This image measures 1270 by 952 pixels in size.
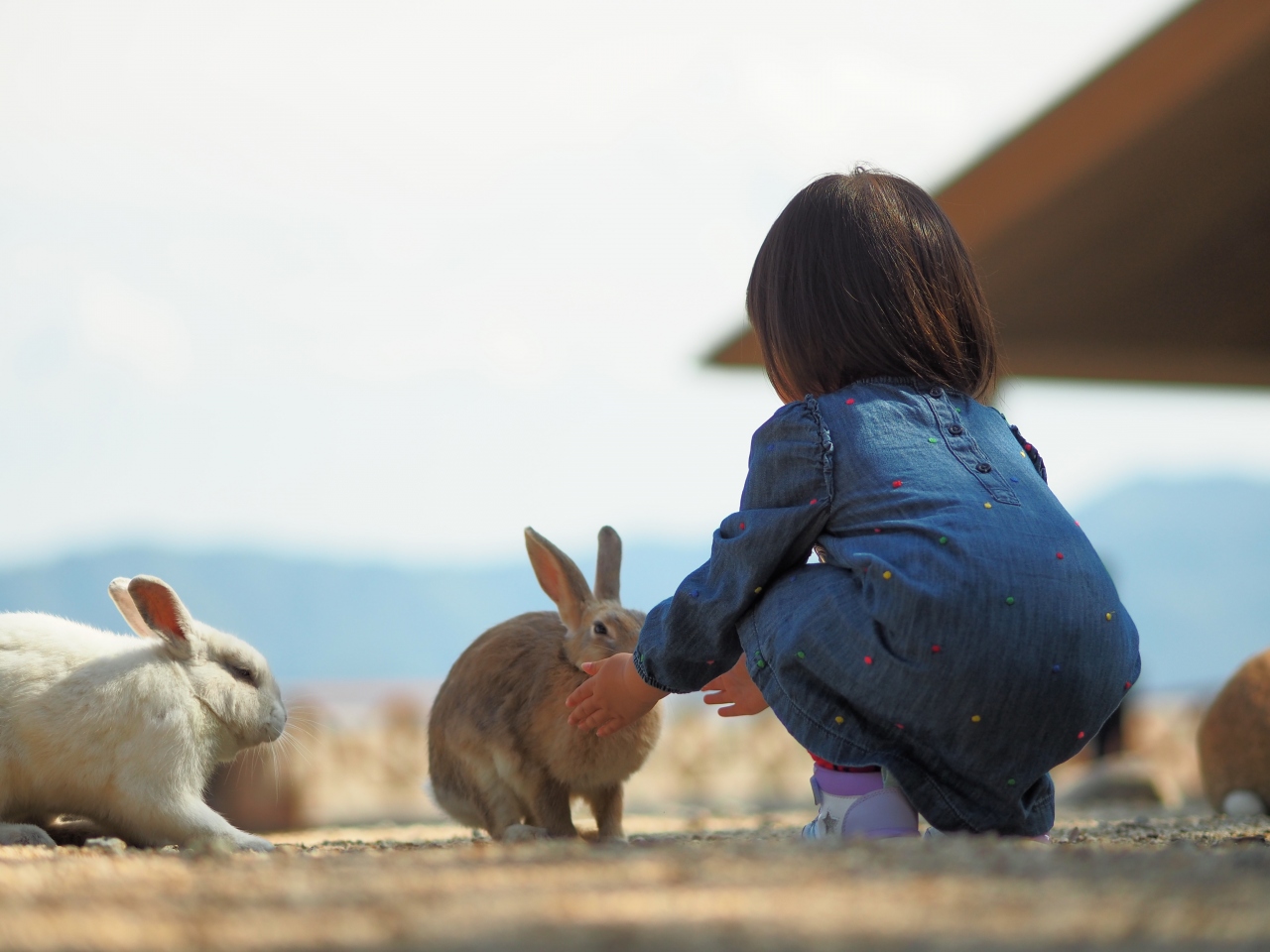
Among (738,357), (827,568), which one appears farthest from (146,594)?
(738,357)

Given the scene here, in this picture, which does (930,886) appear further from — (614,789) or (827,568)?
(614,789)

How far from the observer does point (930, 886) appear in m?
1.39

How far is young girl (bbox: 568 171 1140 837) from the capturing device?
2.19 m

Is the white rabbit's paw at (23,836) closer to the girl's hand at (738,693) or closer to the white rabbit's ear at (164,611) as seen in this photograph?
the white rabbit's ear at (164,611)

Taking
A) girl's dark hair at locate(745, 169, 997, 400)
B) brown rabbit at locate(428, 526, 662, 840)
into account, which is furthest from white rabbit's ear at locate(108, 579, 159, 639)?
girl's dark hair at locate(745, 169, 997, 400)

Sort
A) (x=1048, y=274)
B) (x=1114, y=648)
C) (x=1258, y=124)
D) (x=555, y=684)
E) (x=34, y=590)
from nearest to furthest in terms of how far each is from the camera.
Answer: (x=1114, y=648), (x=555, y=684), (x=1258, y=124), (x=1048, y=274), (x=34, y=590)

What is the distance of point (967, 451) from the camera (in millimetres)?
2426

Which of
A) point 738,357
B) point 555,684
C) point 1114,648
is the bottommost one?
point 555,684

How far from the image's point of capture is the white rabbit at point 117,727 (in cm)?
253

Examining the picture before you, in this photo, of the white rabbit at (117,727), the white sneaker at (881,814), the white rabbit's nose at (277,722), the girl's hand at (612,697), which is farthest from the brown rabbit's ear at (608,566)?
the white sneaker at (881,814)

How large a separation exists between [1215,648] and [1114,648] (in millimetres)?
55993

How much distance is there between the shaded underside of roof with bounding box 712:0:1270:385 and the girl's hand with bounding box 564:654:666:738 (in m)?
1.84

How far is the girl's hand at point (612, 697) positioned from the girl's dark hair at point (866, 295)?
2.35ft

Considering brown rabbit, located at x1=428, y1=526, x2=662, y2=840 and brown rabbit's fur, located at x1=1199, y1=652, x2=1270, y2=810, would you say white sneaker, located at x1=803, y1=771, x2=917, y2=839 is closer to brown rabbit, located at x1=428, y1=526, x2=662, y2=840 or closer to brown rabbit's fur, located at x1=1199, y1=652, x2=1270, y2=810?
brown rabbit, located at x1=428, y1=526, x2=662, y2=840
